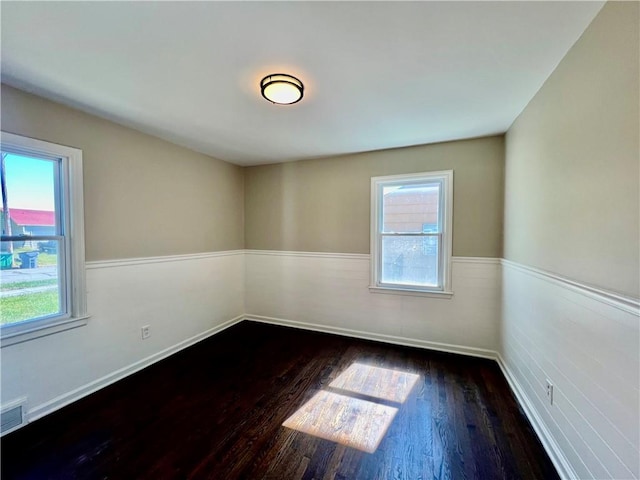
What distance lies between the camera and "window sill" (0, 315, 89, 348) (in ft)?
6.15

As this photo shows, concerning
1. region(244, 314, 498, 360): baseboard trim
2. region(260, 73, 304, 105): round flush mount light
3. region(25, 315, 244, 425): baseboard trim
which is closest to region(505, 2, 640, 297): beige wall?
region(244, 314, 498, 360): baseboard trim

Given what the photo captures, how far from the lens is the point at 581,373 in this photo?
1389 millimetres

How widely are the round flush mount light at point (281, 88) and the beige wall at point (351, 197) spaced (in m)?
1.72

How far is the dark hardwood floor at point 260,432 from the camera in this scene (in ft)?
5.20

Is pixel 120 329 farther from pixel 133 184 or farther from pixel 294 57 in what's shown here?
pixel 294 57

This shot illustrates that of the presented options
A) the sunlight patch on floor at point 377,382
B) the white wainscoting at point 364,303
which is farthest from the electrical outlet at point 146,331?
the sunlight patch on floor at point 377,382

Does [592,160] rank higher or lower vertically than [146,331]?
higher

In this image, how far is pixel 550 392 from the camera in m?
1.72

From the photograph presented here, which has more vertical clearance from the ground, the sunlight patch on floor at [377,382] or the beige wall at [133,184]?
the beige wall at [133,184]

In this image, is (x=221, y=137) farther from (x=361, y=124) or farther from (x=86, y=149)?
(x=361, y=124)

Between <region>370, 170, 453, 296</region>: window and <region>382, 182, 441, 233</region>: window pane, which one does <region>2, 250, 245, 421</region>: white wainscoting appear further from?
<region>382, 182, 441, 233</region>: window pane

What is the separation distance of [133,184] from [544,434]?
3890 millimetres

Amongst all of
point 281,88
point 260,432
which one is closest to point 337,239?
point 281,88

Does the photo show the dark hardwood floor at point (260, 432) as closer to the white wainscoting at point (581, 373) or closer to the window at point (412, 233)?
the white wainscoting at point (581, 373)
